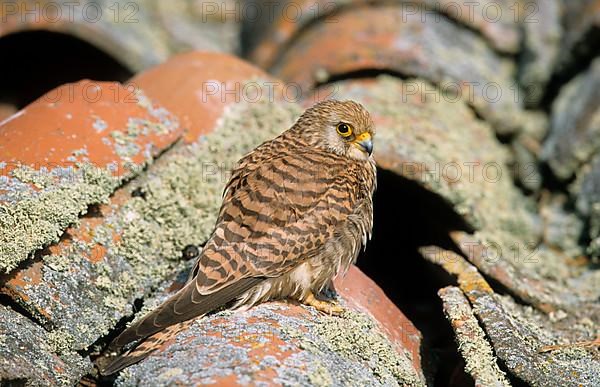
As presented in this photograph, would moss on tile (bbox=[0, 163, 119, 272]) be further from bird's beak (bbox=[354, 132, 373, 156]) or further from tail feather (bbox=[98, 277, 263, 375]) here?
bird's beak (bbox=[354, 132, 373, 156])

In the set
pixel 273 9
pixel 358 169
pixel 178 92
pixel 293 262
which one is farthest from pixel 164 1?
pixel 293 262

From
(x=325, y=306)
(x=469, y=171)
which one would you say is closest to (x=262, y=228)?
(x=325, y=306)

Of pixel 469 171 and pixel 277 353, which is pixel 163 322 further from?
pixel 469 171

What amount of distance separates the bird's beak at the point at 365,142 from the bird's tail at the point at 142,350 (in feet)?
4.00

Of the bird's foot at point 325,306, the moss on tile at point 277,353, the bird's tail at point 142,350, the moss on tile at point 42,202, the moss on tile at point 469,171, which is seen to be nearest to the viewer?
the moss on tile at point 277,353

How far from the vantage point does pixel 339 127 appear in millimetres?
3617

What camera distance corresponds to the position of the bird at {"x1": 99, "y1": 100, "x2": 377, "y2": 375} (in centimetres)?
260

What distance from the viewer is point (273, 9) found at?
4996 millimetres

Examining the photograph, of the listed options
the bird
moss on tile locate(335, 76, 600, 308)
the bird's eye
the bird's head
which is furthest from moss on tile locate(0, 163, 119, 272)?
moss on tile locate(335, 76, 600, 308)

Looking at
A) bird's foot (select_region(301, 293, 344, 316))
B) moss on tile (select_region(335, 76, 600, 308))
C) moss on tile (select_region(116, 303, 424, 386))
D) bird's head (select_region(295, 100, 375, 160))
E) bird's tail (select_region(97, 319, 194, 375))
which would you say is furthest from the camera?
bird's head (select_region(295, 100, 375, 160))

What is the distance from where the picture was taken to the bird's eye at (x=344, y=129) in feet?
11.7

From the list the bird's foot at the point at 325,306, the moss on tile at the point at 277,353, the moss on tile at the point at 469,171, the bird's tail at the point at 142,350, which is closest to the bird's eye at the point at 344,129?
the moss on tile at the point at 469,171

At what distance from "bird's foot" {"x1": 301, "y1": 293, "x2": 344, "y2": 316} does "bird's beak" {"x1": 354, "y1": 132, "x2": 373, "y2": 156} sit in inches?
30.7

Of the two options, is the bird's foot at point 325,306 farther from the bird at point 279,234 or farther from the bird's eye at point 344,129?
the bird's eye at point 344,129
